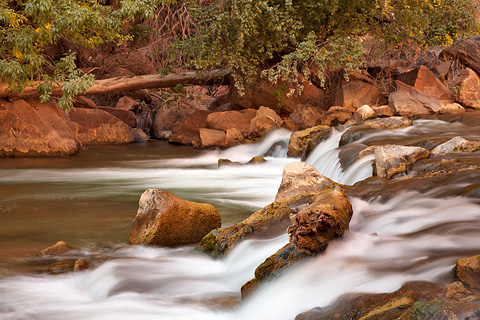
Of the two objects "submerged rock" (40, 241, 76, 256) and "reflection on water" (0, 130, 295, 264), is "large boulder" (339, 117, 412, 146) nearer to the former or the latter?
"reflection on water" (0, 130, 295, 264)

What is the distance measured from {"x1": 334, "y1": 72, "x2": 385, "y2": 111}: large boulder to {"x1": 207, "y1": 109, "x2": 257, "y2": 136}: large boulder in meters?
2.75

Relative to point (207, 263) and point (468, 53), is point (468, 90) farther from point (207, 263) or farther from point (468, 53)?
point (207, 263)

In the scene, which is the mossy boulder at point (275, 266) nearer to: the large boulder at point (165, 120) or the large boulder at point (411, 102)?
the large boulder at point (411, 102)

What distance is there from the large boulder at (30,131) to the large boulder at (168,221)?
30.3 feet

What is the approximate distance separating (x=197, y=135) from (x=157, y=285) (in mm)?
13265

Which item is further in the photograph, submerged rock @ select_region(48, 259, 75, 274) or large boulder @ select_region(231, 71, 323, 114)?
large boulder @ select_region(231, 71, 323, 114)

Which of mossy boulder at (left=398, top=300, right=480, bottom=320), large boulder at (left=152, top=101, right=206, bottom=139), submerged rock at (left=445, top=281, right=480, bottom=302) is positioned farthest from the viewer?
large boulder at (left=152, top=101, right=206, bottom=139)

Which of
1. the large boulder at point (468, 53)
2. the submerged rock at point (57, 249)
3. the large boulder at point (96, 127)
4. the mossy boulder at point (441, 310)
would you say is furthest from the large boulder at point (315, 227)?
the large boulder at point (468, 53)

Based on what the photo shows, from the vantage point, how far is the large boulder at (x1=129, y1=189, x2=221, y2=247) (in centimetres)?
560

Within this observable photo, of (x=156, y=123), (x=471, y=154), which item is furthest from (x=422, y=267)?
(x=156, y=123)

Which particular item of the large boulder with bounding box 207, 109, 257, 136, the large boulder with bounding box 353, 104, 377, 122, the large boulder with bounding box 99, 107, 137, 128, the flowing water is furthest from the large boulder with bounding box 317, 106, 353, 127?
the large boulder with bounding box 99, 107, 137, 128

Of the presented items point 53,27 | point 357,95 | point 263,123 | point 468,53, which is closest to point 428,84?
point 357,95

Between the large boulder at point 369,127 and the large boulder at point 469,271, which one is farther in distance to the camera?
the large boulder at point 369,127

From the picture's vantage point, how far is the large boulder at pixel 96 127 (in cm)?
1714
